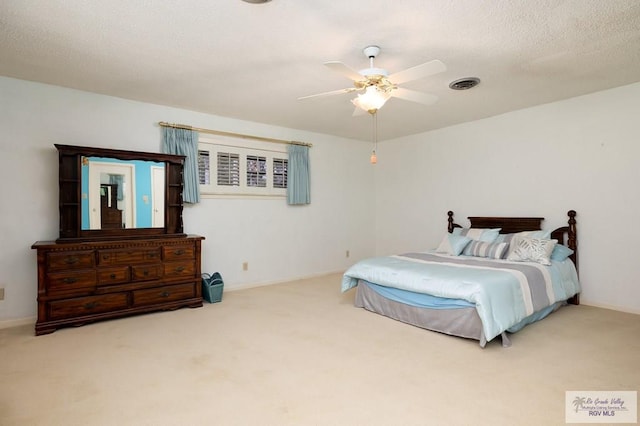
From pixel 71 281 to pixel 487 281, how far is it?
4022mm

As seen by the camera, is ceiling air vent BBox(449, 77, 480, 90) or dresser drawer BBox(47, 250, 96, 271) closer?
dresser drawer BBox(47, 250, 96, 271)

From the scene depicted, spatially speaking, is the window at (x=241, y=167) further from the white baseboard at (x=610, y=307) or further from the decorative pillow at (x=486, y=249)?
the white baseboard at (x=610, y=307)

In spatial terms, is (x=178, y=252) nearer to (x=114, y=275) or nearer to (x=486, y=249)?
(x=114, y=275)

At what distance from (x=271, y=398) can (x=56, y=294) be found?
2.60 meters

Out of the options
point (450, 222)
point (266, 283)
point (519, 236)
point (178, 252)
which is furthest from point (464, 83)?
point (266, 283)

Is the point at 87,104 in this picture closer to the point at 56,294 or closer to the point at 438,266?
the point at 56,294

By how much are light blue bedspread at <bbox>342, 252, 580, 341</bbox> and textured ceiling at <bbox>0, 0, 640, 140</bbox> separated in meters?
1.97

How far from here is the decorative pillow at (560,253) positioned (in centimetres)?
401

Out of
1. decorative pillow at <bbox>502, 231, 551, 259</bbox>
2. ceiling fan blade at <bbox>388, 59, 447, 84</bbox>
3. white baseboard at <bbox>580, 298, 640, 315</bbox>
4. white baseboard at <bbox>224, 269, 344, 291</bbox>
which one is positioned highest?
ceiling fan blade at <bbox>388, 59, 447, 84</bbox>

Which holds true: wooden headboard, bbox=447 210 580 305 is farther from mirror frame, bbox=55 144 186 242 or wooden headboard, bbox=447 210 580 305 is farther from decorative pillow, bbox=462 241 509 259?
mirror frame, bbox=55 144 186 242

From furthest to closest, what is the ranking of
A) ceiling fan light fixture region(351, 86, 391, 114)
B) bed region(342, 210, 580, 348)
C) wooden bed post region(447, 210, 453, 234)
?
wooden bed post region(447, 210, 453, 234), bed region(342, 210, 580, 348), ceiling fan light fixture region(351, 86, 391, 114)

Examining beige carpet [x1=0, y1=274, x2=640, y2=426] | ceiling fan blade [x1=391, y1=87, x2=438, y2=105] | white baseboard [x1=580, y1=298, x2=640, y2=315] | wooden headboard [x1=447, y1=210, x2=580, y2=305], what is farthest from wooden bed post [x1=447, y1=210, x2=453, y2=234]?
ceiling fan blade [x1=391, y1=87, x2=438, y2=105]

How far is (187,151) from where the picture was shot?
4.52 metres

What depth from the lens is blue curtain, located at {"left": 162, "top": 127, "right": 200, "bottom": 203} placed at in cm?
440
